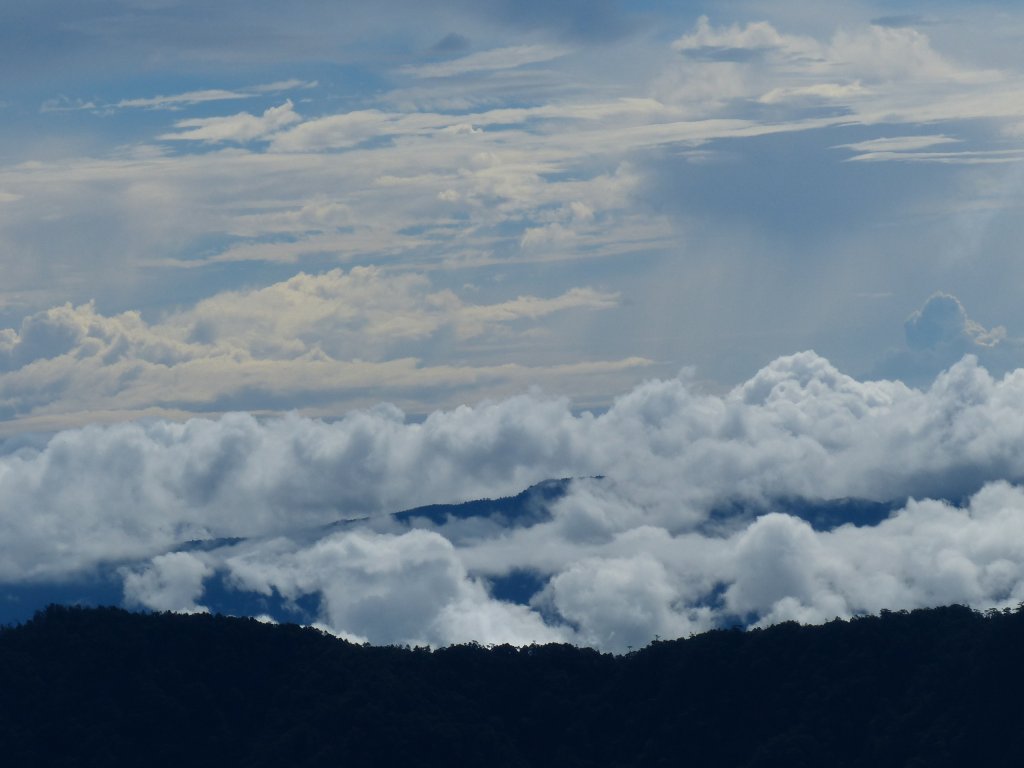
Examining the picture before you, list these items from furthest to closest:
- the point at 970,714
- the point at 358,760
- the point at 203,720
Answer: the point at 203,720 → the point at 358,760 → the point at 970,714

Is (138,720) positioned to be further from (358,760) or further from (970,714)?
(970,714)

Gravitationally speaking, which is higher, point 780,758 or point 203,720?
point 203,720

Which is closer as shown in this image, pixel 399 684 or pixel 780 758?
pixel 780 758

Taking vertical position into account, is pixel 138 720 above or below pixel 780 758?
above

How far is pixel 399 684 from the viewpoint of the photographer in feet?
654

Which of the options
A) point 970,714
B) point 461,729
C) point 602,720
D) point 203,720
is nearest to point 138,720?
point 203,720

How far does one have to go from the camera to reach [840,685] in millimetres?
187500

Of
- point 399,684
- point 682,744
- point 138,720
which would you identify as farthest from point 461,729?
point 138,720

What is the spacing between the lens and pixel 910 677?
7416 inches

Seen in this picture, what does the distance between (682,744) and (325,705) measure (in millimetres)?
46277

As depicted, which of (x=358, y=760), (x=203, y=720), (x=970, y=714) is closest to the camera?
(x=970, y=714)

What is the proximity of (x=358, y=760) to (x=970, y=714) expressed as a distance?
72202 millimetres

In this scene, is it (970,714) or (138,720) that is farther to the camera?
(138,720)

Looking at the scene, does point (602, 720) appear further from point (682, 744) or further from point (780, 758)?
point (780, 758)
